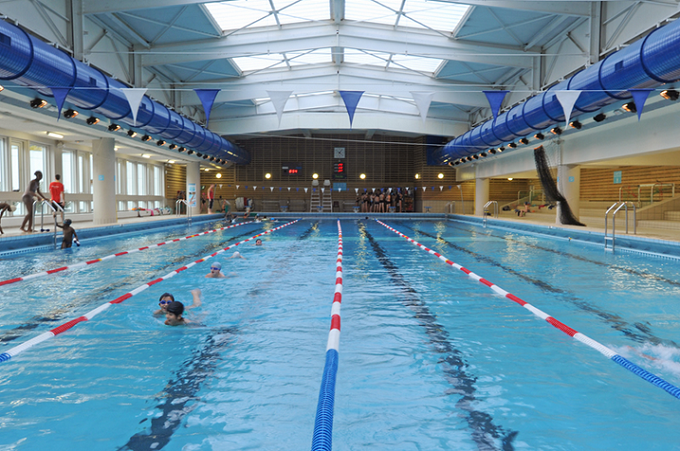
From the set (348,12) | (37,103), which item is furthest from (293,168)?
(37,103)

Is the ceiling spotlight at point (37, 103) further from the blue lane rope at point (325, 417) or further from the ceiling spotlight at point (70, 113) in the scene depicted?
the blue lane rope at point (325, 417)

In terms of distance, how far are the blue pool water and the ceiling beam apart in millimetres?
7251

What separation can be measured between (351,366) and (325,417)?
1.31m

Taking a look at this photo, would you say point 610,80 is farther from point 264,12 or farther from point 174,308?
point 264,12

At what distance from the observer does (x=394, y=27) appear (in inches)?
474

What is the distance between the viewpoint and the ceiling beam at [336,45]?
38.4 feet

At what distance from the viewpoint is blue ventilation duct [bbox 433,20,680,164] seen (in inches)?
234

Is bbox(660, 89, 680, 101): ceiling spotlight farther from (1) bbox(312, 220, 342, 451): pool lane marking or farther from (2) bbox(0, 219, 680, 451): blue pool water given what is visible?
(1) bbox(312, 220, 342, 451): pool lane marking

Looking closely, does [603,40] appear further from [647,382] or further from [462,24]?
[647,382]

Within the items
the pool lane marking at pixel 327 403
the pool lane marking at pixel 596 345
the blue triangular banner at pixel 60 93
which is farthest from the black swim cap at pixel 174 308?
the blue triangular banner at pixel 60 93

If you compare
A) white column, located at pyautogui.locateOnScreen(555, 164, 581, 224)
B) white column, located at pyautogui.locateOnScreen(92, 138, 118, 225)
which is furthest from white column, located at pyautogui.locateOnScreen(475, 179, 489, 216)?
white column, located at pyautogui.locateOnScreen(92, 138, 118, 225)

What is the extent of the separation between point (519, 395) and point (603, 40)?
922 cm

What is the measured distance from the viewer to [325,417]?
1.86 m

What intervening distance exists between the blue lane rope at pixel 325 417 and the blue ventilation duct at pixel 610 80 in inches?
237
